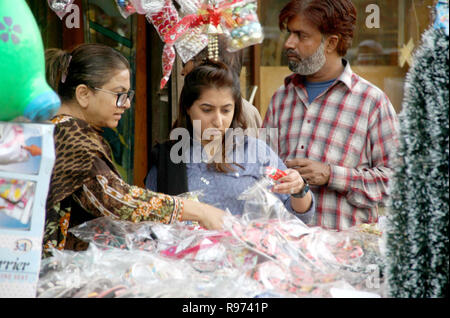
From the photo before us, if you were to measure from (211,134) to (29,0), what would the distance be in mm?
1804

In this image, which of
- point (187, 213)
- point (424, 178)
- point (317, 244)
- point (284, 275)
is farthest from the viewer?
point (187, 213)

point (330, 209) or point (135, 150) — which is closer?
point (330, 209)

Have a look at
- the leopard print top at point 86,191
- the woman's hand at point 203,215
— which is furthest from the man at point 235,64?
the leopard print top at point 86,191

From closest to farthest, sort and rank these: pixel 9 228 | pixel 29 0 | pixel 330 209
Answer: pixel 9 228
pixel 330 209
pixel 29 0

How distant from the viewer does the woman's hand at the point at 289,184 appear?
1971 mm

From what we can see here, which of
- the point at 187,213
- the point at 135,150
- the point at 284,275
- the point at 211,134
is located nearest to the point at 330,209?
the point at 211,134

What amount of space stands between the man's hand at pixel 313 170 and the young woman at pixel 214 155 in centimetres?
7

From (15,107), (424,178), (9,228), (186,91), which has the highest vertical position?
(186,91)

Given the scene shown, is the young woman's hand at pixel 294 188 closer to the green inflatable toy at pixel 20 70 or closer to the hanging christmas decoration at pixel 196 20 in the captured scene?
the hanging christmas decoration at pixel 196 20

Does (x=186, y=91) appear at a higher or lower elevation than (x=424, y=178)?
higher

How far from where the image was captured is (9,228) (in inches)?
46.2

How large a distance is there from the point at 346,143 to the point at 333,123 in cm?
11

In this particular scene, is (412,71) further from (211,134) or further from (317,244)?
(211,134)

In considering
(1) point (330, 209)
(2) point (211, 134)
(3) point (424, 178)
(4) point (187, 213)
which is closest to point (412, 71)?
(3) point (424, 178)
